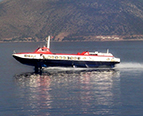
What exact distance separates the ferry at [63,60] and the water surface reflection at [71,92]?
2862mm

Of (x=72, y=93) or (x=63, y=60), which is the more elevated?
(x=63, y=60)

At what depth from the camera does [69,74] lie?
74625 millimetres

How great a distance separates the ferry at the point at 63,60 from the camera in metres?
A: 78.8

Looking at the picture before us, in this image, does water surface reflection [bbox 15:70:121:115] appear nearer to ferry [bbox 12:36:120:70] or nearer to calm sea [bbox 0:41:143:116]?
calm sea [bbox 0:41:143:116]

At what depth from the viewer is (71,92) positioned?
56.5 m

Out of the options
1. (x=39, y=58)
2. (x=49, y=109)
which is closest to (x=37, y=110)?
(x=49, y=109)

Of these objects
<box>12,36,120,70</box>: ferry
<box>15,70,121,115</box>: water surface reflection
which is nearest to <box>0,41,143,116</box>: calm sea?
<box>15,70,121,115</box>: water surface reflection

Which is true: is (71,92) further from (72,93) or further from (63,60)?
(63,60)

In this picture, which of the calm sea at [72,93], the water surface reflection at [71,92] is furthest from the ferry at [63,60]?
the water surface reflection at [71,92]

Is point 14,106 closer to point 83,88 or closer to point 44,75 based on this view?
point 83,88

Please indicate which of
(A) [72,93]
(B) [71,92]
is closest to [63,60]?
(B) [71,92]

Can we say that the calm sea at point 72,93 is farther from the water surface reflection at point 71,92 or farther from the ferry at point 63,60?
the ferry at point 63,60

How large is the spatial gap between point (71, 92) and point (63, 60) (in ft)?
76.1

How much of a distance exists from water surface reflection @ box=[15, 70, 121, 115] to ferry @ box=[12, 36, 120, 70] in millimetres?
2862
